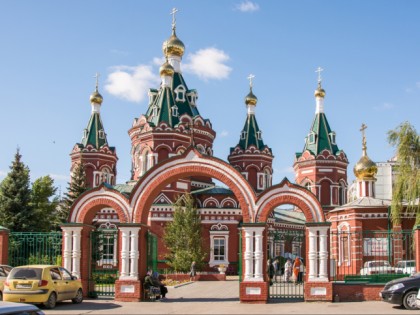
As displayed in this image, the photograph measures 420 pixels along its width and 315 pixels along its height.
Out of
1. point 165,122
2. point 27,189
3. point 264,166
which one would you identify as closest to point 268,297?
point 27,189

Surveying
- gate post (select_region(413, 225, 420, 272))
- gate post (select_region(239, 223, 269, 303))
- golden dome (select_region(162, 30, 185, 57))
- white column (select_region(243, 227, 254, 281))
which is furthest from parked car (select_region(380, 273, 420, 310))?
golden dome (select_region(162, 30, 185, 57))

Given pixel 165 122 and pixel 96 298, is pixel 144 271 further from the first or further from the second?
pixel 165 122

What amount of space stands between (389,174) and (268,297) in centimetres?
5277

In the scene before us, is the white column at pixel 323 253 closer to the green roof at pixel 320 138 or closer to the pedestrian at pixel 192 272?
the pedestrian at pixel 192 272

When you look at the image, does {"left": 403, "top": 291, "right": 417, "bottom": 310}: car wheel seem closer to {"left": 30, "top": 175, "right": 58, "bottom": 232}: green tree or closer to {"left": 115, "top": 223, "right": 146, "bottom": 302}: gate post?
{"left": 115, "top": 223, "right": 146, "bottom": 302}: gate post

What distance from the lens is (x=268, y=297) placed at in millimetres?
19109

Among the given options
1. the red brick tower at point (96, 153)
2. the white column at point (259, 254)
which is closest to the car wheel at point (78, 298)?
the white column at point (259, 254)

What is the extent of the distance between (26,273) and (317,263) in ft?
29.0

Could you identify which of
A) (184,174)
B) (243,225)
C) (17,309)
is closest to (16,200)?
(184,174)

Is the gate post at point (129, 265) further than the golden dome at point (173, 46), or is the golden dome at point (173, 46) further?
the golden dome at point (173, 46)

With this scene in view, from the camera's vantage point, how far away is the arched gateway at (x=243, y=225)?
19.1 metres

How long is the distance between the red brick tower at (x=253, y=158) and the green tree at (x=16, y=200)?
65.9 ft

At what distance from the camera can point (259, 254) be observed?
1920 centimetres

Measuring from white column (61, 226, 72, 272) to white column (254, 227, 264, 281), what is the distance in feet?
20.2
